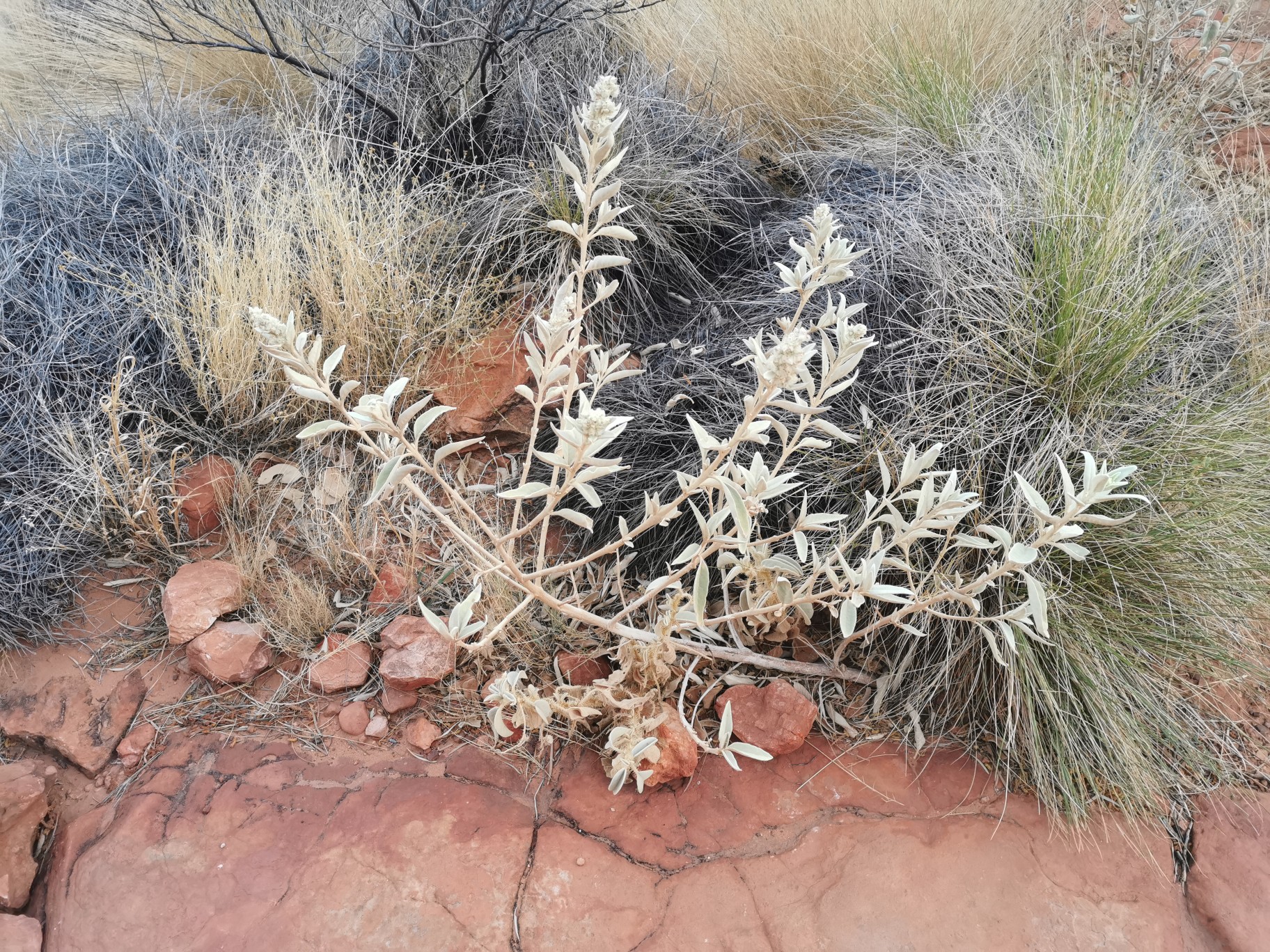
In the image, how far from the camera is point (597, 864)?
1.71 m

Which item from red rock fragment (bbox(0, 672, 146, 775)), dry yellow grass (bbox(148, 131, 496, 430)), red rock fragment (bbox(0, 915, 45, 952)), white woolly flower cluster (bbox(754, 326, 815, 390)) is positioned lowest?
red rock fragment (bbox(0, 915, 45, 952))

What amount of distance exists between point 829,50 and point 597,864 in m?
2.86

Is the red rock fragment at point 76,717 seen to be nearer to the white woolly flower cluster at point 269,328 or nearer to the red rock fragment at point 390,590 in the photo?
the red rock fragment at point 390,590

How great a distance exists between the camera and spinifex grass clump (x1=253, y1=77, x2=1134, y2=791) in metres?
1.45

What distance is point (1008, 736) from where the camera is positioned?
1.82m

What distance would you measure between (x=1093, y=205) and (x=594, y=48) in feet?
6.46

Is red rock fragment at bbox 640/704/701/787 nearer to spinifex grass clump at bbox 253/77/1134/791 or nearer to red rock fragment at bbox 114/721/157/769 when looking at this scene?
spinifex grass clump at bbox 253/77/1134/791

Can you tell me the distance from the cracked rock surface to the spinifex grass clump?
154mm

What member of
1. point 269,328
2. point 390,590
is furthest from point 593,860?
point 269,328

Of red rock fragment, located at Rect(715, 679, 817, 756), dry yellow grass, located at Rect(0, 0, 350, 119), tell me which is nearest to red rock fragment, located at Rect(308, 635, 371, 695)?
red rock fragment, located at Rect(715, 679, 817, 756)

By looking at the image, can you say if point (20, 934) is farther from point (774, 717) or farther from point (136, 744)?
point (774, 717)

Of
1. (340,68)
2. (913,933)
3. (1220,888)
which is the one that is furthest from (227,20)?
(1220,888)

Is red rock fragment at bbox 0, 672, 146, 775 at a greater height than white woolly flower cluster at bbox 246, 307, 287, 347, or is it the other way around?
white woolly flower cluster at bbox 246, 307, 287, 347

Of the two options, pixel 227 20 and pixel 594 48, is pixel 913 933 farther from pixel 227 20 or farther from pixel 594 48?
pixel 227 20
